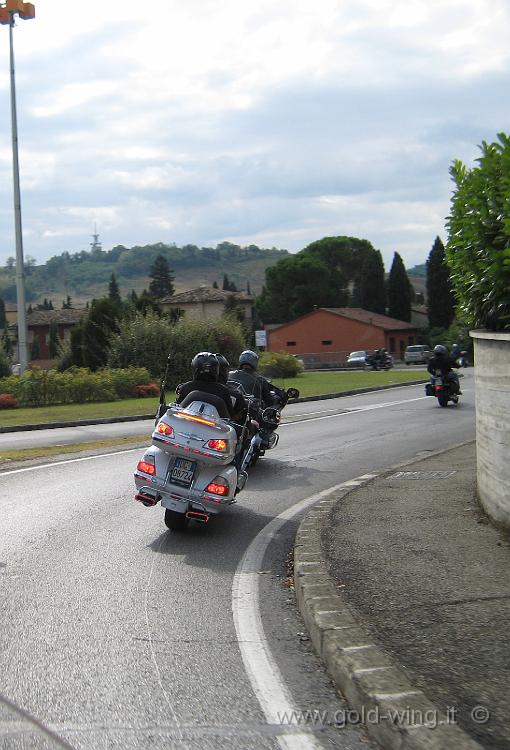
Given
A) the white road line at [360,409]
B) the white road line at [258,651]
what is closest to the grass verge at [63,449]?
the white road line at [360,409]

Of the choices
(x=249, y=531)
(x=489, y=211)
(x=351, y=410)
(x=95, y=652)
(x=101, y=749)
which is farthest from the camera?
(x=351, y=410)

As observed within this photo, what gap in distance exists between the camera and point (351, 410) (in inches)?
997

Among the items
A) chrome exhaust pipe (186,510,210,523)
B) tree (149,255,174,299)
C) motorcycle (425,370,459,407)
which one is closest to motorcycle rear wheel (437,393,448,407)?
motorcycle (425,370,459,407)

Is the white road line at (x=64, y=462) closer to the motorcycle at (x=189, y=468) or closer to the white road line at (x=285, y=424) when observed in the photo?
the white road line at (x=285, y=424)

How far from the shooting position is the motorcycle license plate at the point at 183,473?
28.2ft

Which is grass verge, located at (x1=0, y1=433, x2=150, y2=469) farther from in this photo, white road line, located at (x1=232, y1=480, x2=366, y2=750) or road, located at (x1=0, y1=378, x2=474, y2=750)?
white road line, located at (x1=232, y1=480, x2=366, y2=750)

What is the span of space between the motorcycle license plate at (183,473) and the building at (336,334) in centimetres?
7660

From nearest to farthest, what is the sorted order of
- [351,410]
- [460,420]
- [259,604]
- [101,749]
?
1. [101,749]
2. [259,604]
3. [460,420]
4. [351,410]

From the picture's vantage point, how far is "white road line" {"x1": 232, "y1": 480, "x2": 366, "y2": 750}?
410 cm

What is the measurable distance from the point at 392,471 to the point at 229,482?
4.15m

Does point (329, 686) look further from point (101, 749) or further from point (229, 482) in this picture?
point (229, 482)

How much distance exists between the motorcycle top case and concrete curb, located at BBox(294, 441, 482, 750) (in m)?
2.06

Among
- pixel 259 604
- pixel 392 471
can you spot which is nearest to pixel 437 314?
pixel 392 471

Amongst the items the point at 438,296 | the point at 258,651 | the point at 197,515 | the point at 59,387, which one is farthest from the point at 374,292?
the point at 258,651
